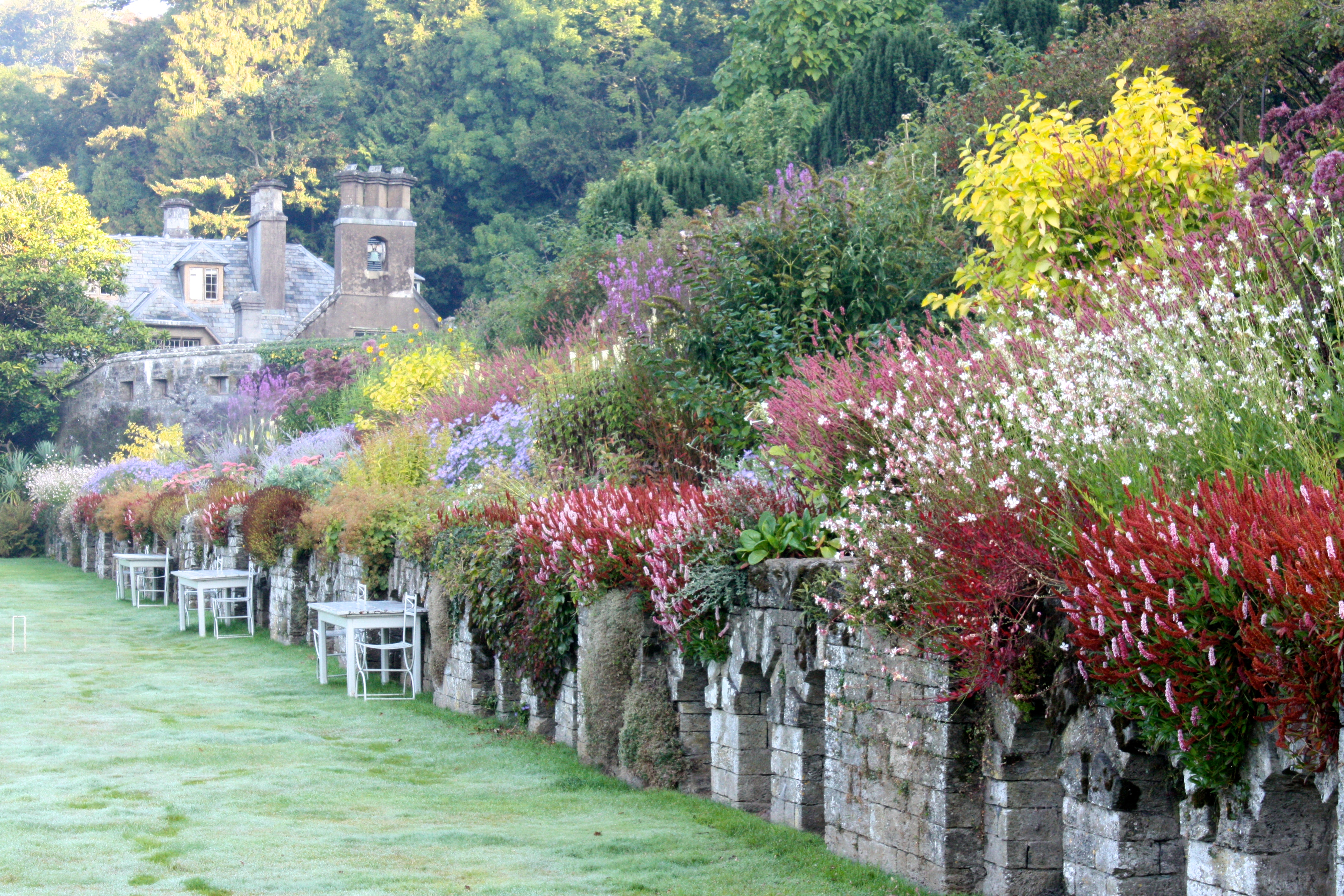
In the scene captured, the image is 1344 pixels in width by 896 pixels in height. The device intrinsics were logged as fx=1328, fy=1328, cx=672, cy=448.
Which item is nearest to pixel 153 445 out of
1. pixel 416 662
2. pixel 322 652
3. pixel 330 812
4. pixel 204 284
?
pixel 204 284

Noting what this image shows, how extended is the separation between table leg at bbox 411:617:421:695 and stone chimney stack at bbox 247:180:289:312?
115 feet

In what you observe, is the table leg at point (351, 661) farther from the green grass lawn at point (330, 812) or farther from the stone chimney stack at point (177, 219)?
the stone chimney stack at point (177, 219)

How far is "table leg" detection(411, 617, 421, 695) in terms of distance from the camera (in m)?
11.5

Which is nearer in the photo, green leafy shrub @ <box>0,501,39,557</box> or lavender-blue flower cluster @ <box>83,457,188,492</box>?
lavender-blue flower cluster @ <box>83,457,188,492</box>

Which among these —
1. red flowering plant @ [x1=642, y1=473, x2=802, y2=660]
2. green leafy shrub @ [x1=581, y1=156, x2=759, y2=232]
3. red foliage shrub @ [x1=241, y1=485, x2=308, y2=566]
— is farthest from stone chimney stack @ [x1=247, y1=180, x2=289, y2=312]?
red flowering plant @ [x1=642, y1=473, x2=802, y2=660]

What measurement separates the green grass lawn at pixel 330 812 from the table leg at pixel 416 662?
50cm

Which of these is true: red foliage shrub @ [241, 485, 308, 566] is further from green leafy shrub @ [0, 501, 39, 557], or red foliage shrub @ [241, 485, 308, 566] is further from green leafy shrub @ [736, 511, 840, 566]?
green leafy shrub @ [0, 501, 39, 557]

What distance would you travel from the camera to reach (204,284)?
45375 millimetres

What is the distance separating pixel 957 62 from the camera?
21.8m

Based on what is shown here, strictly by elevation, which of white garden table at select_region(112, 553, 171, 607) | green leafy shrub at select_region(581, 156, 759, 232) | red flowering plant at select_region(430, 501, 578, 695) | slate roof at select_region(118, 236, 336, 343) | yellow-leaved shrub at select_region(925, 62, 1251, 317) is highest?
slate roof at select_region(118, 236, 336, 343)

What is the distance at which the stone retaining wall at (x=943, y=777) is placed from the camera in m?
4.04

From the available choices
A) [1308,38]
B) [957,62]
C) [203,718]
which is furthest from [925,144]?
[203,718]

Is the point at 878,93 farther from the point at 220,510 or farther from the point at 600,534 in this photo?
the point at 600,534

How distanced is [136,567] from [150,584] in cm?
150
